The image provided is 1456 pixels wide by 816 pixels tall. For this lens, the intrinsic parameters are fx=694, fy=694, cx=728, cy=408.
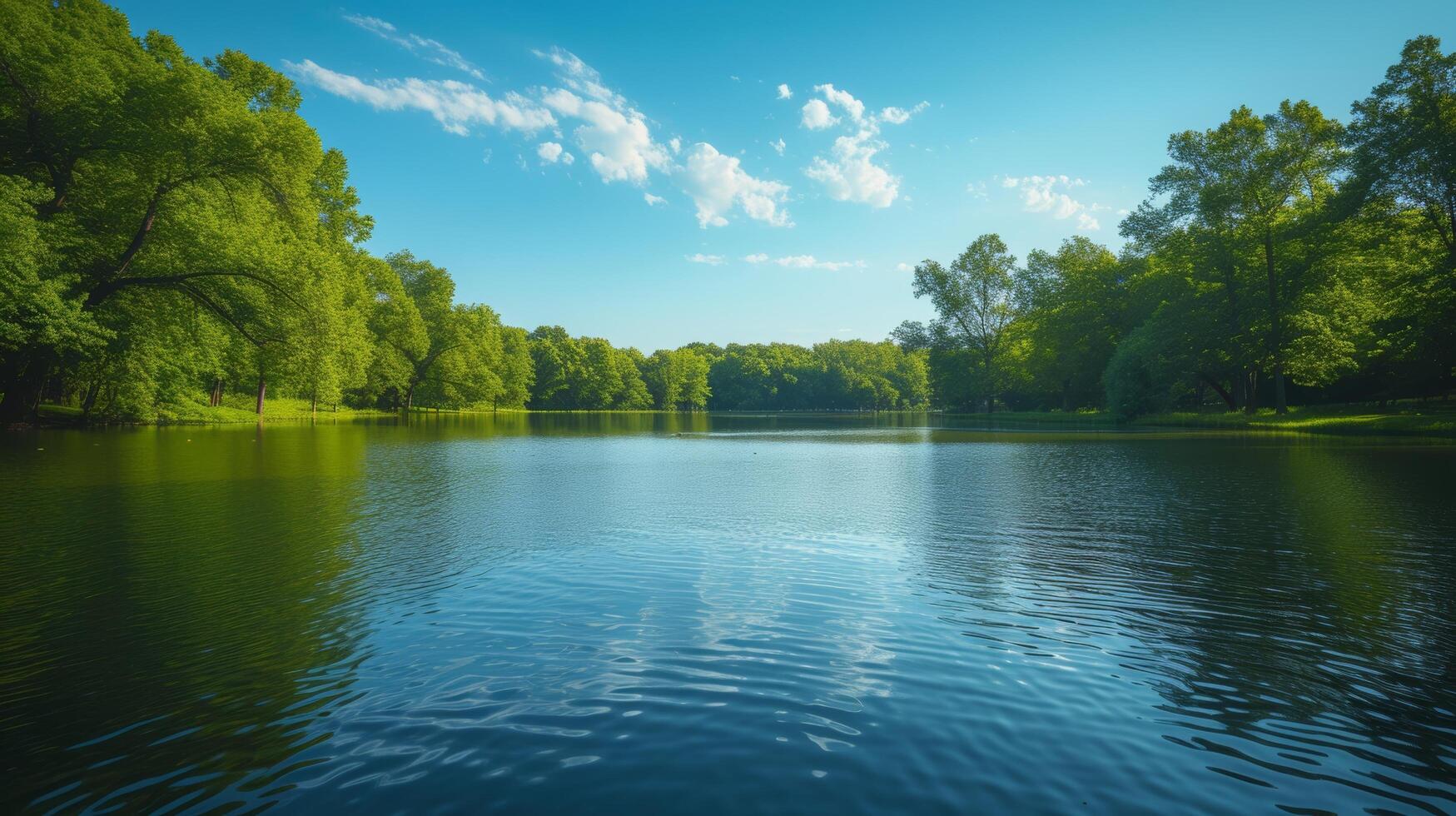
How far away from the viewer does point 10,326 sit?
2656 centimetres

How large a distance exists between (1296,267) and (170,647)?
209 feet

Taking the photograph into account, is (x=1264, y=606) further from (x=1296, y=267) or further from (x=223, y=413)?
(x=223, y=413)

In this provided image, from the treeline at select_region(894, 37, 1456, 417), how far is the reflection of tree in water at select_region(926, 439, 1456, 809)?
29.9 m

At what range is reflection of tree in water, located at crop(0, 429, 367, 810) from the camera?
16.3 feet

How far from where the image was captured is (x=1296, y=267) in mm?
49281

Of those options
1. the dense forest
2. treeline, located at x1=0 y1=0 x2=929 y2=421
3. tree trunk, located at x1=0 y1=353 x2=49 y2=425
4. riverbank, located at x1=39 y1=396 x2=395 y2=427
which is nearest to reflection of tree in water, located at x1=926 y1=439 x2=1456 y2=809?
the dense forest

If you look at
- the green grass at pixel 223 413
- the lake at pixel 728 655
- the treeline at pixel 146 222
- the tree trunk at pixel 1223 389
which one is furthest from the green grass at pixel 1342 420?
the green grass at pixel 223 413

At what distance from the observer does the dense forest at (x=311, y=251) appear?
30.6 metres

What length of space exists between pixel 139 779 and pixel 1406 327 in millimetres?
56220

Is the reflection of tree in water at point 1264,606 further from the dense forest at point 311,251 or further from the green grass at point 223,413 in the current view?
the green grass at point 223,413

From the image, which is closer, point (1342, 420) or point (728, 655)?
point (728, 655)

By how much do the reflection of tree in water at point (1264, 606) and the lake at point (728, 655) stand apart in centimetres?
5

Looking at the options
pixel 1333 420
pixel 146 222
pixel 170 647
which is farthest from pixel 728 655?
pixel 1333 420

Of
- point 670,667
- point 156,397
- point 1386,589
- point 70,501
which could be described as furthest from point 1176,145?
point 156,397
